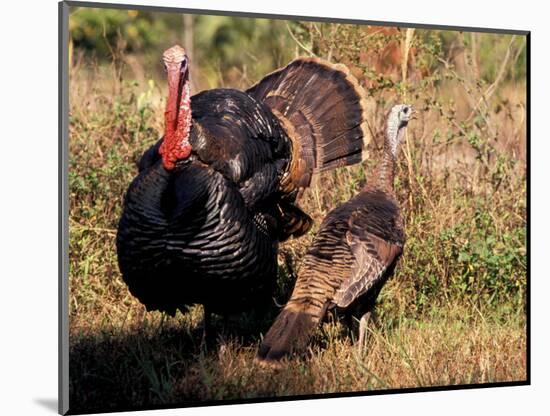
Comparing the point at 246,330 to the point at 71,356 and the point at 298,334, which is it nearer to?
the point at 298,334

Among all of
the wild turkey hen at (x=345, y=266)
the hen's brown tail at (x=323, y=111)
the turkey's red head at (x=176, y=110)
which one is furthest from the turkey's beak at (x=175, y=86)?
the hen's brown tail at (x=323, y=111)

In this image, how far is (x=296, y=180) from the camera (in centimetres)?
627

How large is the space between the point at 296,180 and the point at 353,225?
1.78ft

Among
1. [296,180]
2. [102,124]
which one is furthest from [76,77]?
[296,180]

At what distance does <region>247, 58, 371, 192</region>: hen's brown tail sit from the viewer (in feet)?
21.0

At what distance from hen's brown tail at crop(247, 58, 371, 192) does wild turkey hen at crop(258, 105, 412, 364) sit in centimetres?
33

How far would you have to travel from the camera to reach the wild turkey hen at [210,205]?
5.20 metres

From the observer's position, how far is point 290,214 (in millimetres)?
6176

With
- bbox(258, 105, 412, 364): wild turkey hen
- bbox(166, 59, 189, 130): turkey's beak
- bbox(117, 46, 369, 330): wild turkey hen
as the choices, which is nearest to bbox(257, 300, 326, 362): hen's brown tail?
bbox(258, 105, 412, 364): wild turkey hen

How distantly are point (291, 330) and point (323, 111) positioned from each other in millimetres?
1470

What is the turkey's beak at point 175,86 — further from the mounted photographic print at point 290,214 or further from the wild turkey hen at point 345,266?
the wild turkey hen at point 345,266

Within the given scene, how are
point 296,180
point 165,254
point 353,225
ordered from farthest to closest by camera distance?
point 296,180 < point 353,225 < point 165,254

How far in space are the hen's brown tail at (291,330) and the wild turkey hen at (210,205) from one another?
19cm

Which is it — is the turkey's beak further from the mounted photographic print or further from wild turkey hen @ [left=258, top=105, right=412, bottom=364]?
wild turkey hen @ [left=258, top=105, right=412, bottom=364]
